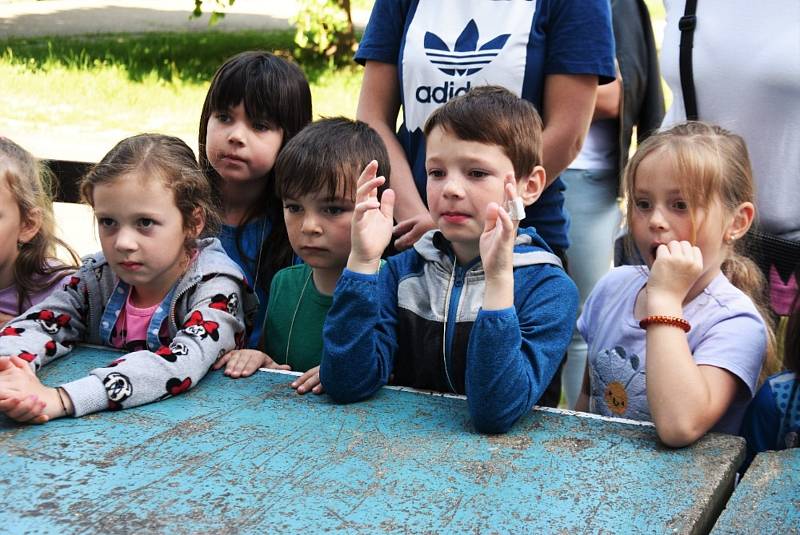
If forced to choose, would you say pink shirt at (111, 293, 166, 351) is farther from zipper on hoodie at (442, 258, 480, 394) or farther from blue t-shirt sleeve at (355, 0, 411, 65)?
blue t-shirt sleeve at (355, 0, 411, 65)

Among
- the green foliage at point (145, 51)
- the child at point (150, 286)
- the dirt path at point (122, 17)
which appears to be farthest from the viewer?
the dirt path at point (122, 17)

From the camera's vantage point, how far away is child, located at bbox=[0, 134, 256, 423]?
2359 millimetres

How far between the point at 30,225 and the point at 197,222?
0.55 meters

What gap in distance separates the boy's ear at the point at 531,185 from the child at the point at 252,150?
83 centimetres

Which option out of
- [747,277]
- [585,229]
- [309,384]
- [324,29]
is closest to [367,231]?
[309,384]

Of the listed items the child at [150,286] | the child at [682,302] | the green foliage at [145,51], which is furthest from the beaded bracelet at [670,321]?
the green foliage at [145,51]

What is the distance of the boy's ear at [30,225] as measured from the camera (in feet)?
9.30

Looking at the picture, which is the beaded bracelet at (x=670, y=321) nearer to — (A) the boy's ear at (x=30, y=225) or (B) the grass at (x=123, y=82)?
(A) the boy's ear at (x=30, y=225)

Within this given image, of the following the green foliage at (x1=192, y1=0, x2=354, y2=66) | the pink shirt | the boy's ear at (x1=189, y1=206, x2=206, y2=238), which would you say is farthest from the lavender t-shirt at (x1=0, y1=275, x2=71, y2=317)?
the green foliage at (x1=192, y1=0, x2=354, y2=66)

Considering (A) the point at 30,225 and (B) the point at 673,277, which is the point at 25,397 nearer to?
(A) the point at 30,225

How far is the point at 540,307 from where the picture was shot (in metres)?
2.17

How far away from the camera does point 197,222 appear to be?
104 inches

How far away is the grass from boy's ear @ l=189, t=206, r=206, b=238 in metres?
6.63

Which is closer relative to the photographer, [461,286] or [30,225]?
[461,286]
